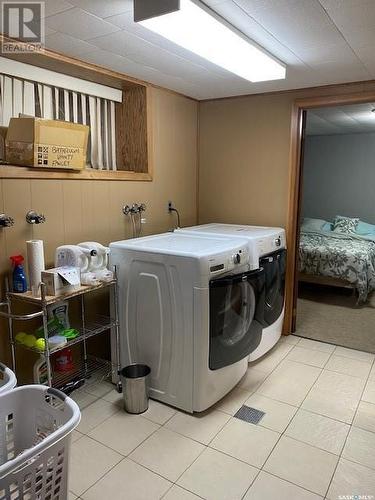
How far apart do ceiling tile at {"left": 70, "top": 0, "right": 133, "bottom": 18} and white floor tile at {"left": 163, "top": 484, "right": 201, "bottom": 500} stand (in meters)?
2.20

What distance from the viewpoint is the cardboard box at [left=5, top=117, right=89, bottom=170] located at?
209 centimetres

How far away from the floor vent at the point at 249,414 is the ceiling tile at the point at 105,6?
228 centimetres

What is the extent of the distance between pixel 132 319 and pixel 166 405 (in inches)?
23.4

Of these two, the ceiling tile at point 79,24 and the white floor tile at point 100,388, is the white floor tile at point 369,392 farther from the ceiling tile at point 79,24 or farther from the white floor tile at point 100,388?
the ceiling tile at point 79,24

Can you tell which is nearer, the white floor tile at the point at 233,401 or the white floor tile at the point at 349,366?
the white floor tile at the point at 233,401

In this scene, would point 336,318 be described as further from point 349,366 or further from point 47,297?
point 47,297

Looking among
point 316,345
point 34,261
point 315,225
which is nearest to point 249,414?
point 316,345

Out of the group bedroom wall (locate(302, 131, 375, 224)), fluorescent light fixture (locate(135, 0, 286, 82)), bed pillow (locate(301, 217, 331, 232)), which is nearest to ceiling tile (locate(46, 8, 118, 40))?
fluorescent light fixture (locate(135, 0, 286, 82))

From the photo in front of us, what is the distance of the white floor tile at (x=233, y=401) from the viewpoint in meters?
2.37

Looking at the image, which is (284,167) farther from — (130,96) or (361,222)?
(361,222)

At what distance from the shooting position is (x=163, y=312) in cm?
230

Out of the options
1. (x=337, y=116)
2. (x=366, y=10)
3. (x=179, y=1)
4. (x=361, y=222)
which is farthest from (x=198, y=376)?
(x=361, y=222)

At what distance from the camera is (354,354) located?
316cm

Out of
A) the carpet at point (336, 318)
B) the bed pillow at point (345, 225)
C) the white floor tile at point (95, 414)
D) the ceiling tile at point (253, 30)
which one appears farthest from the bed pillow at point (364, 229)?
the white floor tile at point (95, 414)
